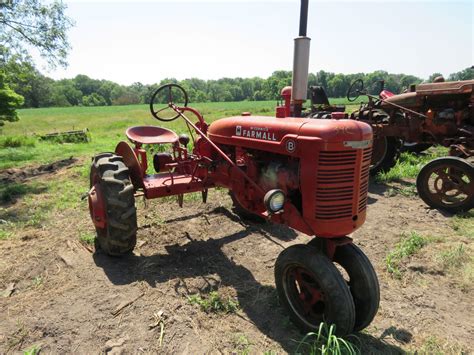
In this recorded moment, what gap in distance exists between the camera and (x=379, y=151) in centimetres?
750

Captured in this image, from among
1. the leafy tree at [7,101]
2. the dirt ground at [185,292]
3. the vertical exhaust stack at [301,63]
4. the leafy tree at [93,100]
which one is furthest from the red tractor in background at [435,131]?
the leafy tree at [93,100]

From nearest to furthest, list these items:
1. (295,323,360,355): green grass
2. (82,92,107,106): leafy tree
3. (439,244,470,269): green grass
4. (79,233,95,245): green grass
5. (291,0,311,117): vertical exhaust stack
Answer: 1. (295,323,360,355): green grass
2. (291,0,311,117): vertical exhaust stack
3. (439,244,470,269): green grass
4. (79,233,95,245): green grass
5. (82,92,107,106): leafy tree

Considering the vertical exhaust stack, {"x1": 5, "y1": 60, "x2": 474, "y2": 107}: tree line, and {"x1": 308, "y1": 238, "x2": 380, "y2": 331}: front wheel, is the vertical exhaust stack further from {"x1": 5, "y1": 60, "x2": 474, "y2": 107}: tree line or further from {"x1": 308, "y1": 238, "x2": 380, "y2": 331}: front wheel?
{"x1": 5, "y1": 60, "x2": 474, "y2": 107}: tree line

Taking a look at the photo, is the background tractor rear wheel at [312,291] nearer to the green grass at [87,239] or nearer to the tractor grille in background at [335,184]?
the tractor grille in background at [335,184]

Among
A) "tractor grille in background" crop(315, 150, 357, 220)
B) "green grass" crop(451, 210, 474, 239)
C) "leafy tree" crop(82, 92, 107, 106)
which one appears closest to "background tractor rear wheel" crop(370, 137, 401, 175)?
"green grass" crop(451, 210, 474, 239)

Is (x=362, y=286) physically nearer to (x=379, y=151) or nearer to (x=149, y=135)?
(x=149, y=135)

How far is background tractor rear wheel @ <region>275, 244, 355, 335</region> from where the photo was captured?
8.02 feet

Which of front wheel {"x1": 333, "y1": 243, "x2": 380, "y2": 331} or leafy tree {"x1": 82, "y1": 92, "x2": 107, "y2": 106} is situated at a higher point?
front wheel {"x1": 333, "y1": 243, "x2": 380, "y2": 331}

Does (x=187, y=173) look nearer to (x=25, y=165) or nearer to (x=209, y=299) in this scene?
(x=209, y=299)

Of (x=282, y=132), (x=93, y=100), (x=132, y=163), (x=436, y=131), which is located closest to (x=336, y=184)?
(x=282, y=132)

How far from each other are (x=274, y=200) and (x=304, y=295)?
2.64ft

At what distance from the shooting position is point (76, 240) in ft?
14.4

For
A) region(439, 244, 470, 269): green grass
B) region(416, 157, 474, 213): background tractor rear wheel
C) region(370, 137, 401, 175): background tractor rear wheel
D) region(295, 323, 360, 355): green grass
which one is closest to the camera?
region(295, 323, 360, 355): green grass

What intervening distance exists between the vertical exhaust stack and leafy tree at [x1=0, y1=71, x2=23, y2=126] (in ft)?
38.0
